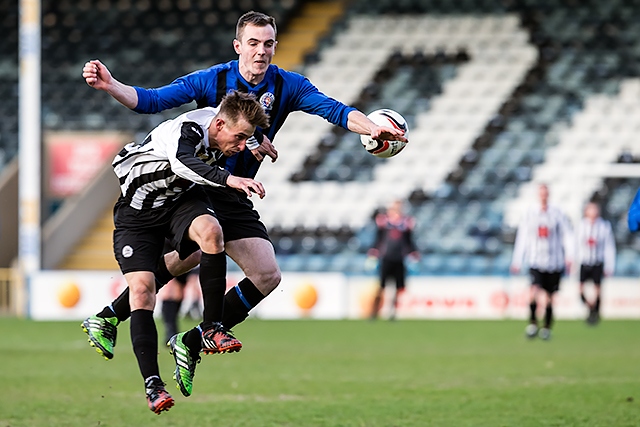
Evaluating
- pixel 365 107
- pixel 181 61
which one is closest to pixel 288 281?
pixel 365 107

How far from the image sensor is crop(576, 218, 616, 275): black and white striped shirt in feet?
58.8

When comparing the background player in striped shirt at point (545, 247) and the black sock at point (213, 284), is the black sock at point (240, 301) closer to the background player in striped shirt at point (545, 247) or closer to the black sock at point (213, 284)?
the black sock at point (213, 284)

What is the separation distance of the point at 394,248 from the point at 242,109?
509 inches

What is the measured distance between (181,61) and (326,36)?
315 centimetres

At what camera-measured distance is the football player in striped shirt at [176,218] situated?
6223mm

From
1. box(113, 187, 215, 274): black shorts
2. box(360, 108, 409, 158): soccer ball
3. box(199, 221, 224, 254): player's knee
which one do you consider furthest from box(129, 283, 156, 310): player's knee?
box(360, 108, 409, 158): soccer ball

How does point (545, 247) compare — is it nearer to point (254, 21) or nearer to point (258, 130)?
point (258, 130)

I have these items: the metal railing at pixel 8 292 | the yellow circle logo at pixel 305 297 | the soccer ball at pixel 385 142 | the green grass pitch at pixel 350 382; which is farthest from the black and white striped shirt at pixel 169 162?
the metal railing at pixel 8 292

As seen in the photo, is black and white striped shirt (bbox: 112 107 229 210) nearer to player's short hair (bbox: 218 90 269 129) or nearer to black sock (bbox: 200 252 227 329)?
player's short hair (bbox: 218 90 269 129)

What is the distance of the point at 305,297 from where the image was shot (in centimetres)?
1994

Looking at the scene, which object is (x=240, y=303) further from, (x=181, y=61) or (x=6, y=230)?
(x=6, y=230)

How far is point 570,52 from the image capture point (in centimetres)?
2281

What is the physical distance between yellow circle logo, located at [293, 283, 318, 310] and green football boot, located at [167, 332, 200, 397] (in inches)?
521

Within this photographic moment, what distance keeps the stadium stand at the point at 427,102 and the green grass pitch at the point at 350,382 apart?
554cm
